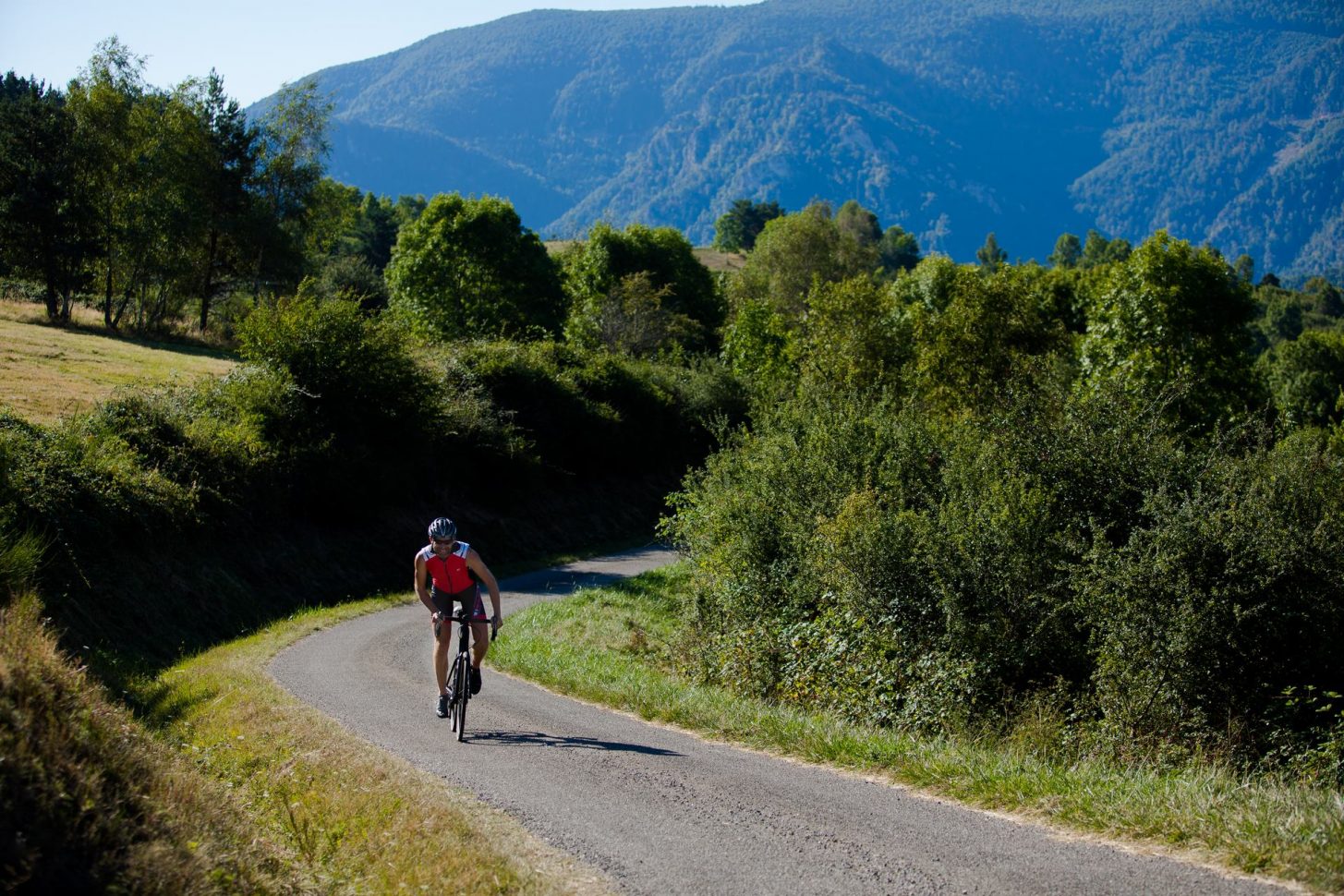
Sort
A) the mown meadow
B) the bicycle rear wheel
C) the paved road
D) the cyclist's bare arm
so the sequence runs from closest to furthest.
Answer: the paved road → the mown meadow → the bicycle rear wheel → the cyclist's bare arm

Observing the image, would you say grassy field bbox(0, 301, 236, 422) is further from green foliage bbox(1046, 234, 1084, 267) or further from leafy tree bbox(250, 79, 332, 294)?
green foliage bbox(1046, 234, 1084, 267)

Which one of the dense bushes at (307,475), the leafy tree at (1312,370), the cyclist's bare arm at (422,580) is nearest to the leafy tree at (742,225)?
the leafy tree at (1312,370)

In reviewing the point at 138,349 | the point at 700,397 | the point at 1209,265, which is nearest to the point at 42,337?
the point at 138,349

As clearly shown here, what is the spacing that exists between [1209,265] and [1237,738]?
3364cm

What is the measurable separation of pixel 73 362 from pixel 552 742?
2931cm

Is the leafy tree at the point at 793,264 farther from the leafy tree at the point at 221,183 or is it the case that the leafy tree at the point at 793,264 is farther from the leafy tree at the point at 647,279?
the leafy tree at the point at 221,183

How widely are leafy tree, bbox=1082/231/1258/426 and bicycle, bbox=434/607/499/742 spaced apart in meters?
32.3

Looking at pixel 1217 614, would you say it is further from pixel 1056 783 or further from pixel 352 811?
pixel 352 811

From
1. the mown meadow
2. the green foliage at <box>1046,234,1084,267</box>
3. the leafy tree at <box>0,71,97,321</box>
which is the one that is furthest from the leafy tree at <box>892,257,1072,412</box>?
the green foliage at <box>1046,234,1084,267</box>

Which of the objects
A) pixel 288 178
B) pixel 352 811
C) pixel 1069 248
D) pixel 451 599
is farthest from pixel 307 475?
pixel 1069 248

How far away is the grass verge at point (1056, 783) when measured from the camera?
5.79m

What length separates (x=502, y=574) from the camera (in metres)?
30.2

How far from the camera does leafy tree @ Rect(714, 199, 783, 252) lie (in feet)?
528

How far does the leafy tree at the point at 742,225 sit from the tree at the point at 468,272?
99.8 m
